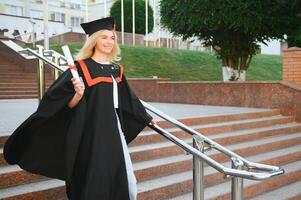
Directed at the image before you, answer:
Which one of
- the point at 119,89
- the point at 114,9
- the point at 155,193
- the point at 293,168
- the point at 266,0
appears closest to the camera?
the point at 119,89

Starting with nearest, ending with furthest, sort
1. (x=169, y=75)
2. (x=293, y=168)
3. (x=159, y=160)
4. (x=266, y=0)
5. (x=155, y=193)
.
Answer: (x=155, y=193) < (x=159, y=160) < (x=293, y=168) < (x=266, y=0) < (x=169, y=75)

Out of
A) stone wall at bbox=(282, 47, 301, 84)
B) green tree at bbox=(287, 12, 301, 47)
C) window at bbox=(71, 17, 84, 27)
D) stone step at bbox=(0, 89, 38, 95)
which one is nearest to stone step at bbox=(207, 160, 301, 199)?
stone wall at bbox=(282, 47, 301, 84)

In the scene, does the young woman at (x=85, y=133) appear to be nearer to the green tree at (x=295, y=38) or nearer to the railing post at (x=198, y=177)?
the railing post at (x=198, y=177)

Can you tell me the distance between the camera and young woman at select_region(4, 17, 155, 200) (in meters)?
2.80

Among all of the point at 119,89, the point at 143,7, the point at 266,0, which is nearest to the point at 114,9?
the point at 143,7

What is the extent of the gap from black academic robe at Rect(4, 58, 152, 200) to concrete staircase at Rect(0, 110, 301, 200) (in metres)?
0.79

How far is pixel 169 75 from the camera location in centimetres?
1698

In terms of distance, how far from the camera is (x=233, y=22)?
1075cm

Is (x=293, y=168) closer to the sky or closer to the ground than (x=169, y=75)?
closer to the ground

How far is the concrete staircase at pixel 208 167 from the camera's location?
12.7 ft

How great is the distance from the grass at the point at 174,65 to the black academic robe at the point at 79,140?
504 inches

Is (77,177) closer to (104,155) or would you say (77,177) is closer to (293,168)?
(104,155)

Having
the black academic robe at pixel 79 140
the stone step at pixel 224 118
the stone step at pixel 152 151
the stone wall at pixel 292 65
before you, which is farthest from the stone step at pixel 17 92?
the black academic robe at pixel 79 140

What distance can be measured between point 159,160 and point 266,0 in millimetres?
6882
